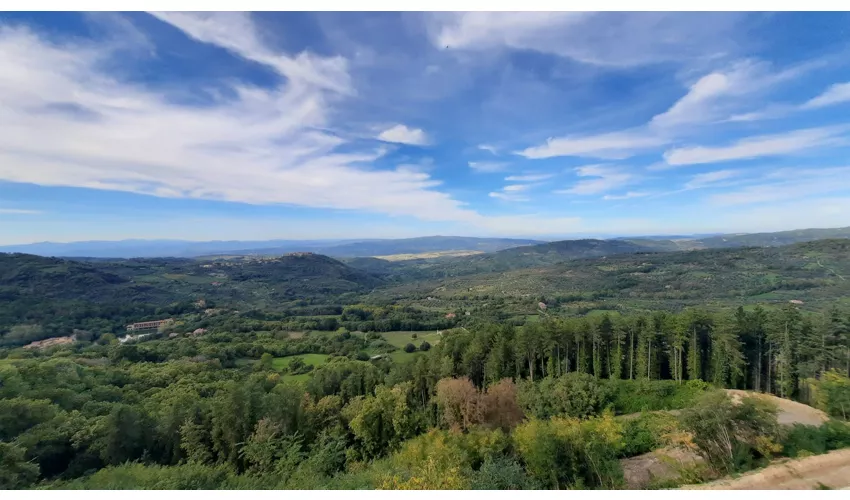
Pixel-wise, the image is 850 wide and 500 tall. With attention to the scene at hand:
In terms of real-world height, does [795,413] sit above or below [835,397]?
below

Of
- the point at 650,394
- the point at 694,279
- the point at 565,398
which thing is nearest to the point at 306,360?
the point at 565,398

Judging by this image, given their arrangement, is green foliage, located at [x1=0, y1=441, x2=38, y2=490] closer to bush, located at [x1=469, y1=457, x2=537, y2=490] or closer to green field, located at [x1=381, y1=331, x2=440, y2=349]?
bush, located at [x1=469, y1=457, x2=537, y2=490]

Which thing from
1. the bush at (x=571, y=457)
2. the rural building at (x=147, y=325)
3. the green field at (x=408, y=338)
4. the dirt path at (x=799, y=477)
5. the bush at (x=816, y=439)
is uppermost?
the dirt path at (x=799, y=477)

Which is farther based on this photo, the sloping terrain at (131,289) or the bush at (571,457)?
the sloping terrain at (131,289)

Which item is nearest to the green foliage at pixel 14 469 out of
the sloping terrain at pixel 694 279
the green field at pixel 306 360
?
the green field at pixel 306 360

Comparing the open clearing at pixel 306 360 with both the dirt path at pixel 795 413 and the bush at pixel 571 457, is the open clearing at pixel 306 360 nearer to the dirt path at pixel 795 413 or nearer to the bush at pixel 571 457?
the bush at pixel 571 457

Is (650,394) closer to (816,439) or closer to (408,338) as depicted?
(816,439)

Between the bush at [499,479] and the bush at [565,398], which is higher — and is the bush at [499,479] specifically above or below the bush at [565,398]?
above

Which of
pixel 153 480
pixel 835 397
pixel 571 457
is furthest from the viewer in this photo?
pixel 835 397

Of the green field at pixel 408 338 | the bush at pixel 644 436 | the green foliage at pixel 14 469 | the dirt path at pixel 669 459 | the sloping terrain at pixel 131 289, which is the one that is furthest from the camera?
the sloping terrain at pixel 131 289
